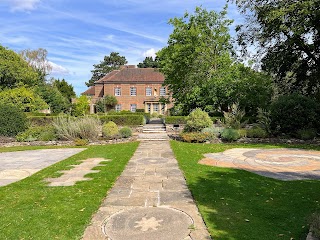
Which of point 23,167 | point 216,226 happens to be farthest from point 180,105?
point 216,226

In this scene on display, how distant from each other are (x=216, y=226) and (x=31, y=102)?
32.2m

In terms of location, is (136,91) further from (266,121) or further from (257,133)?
(257,133)

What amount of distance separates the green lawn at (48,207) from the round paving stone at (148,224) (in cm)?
47

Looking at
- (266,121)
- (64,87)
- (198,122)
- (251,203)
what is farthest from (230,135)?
(64,87)

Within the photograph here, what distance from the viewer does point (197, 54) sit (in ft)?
73.1

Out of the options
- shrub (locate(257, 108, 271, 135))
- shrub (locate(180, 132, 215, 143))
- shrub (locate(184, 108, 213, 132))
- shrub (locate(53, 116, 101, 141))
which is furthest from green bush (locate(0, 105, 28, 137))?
shrub (locate(257, 108, 271, 135))

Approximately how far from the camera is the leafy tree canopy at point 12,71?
33.0m

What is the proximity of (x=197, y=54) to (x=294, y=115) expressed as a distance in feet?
33.7

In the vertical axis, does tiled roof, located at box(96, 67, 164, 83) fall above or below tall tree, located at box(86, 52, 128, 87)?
below

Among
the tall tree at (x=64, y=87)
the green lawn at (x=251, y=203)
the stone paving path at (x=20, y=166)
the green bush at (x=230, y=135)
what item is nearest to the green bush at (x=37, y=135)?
the stone paving path at (x=20, y=166)

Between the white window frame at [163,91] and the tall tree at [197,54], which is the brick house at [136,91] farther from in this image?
the tall tree at [197,54]

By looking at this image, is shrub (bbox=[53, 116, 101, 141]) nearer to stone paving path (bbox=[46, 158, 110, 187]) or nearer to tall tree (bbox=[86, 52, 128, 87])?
stone paving path (bbox=[46, 158, 110, 187])

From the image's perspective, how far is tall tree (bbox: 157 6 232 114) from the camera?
22000 millimetres

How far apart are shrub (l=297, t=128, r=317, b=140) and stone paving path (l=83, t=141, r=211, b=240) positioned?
9.81 metres
